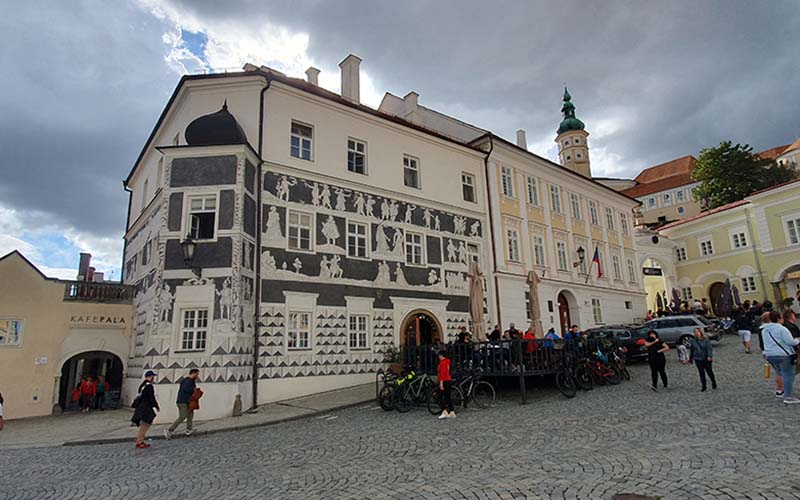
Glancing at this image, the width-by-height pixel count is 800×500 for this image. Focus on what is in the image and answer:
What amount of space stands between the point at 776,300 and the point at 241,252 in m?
40.0

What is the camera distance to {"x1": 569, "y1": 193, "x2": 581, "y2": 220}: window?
31.8 metres

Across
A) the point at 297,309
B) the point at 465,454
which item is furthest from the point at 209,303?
the point at 465,454

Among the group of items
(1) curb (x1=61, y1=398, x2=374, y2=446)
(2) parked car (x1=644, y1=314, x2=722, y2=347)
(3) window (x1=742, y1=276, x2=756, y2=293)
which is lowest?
(1) curb (x1=61, y1=398, x2=374, y2=446)

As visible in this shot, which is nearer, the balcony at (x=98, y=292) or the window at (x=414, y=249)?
the balcony at (x=98, y=292)

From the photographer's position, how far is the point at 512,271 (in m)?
25.8

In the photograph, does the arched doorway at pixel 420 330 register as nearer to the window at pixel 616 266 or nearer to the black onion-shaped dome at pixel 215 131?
the black onion-shaped dome at pixel 215 131

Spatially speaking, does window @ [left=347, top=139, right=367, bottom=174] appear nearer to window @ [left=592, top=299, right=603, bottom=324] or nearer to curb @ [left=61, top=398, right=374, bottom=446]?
curb @ [left=61, top=398, right=374, bottom=446]

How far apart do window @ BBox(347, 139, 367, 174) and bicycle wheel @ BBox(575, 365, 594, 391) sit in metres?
11.7

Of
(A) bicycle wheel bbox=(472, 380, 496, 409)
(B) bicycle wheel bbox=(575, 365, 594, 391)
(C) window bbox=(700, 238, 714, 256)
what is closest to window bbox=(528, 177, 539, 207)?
(B) bicycle wheel bbox=(575, 365, 594, 391)

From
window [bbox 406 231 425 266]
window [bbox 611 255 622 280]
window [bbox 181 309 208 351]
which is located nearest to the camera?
window [bbox 181 309 208 351]

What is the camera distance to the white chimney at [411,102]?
29531mm

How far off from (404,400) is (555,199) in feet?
68.9

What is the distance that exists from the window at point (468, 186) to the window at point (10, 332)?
20.3 meters

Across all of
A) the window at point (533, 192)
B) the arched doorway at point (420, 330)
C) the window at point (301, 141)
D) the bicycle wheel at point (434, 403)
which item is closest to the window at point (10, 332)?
the window at point (301, 141)
